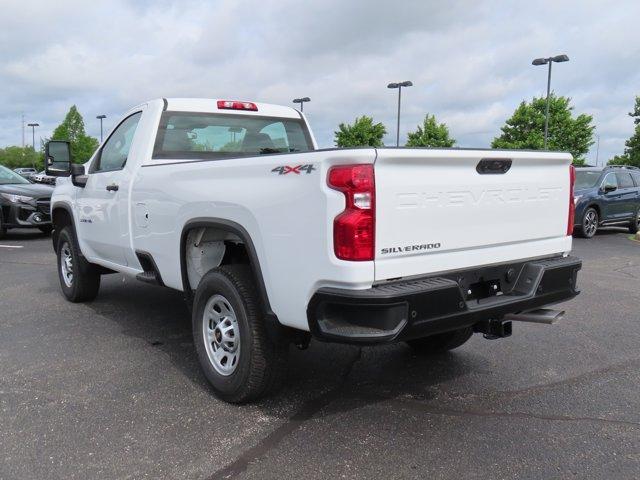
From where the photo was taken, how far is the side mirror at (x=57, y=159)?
5.54 metres

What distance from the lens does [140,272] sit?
4750 mm

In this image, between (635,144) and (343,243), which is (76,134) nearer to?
(635,144)

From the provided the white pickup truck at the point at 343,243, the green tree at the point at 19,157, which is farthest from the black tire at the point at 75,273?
the green tree at the point at 19,157

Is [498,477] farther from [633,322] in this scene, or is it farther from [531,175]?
[633,322]

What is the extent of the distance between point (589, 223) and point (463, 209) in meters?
12.3

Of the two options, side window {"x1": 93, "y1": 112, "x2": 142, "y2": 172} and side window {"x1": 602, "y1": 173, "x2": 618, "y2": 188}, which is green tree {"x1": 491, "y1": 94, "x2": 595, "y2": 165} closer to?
side window {"x1": 602, "y1": 173, "x2": 618, "y2": 188}

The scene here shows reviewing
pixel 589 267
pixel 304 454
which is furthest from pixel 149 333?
pixel 589 267

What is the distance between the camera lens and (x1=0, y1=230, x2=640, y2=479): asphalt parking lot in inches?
114

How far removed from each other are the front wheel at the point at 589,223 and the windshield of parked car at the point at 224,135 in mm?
10395

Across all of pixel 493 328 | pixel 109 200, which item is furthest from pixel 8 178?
pixel 493 328

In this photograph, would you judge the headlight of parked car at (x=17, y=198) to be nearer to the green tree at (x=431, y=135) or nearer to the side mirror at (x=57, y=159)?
the side mirror at (x=57, y=159)

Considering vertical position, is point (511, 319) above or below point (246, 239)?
below

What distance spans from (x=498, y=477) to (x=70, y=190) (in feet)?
16.3

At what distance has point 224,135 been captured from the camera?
5145 mm
